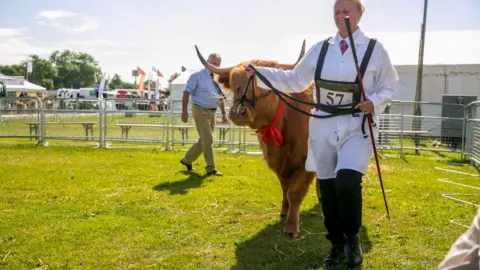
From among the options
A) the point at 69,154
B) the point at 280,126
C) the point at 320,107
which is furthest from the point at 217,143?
the point at 320,107

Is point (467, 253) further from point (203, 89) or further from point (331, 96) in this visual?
point (203, 89)

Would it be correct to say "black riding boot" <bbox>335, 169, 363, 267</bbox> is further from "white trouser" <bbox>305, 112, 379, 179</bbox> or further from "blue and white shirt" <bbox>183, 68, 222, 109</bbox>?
"blue and white shirt" <bbox>183, 68, 222, 109</bbox>

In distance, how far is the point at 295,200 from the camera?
16.5 ft

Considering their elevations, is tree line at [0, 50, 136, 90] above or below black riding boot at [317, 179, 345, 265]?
above

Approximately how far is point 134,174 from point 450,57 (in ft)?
52.1

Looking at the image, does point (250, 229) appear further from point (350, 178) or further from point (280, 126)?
point (350, 178)

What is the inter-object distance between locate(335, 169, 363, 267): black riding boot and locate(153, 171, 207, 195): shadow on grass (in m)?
3.56

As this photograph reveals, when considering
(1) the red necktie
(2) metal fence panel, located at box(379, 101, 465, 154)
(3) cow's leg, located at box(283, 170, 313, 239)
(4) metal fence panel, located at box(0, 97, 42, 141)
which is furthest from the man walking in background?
(4) metal fence panel, located at box(0, 97, 42, 141)

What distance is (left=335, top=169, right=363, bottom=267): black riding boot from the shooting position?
3711 millimetres

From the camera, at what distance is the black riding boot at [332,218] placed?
405 cm

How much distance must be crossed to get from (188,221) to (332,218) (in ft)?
6.64

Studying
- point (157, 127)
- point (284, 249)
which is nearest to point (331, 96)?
point (284, 249)

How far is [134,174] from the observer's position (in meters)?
Answer: 8.79

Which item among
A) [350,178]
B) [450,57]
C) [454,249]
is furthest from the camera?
[450,57]
